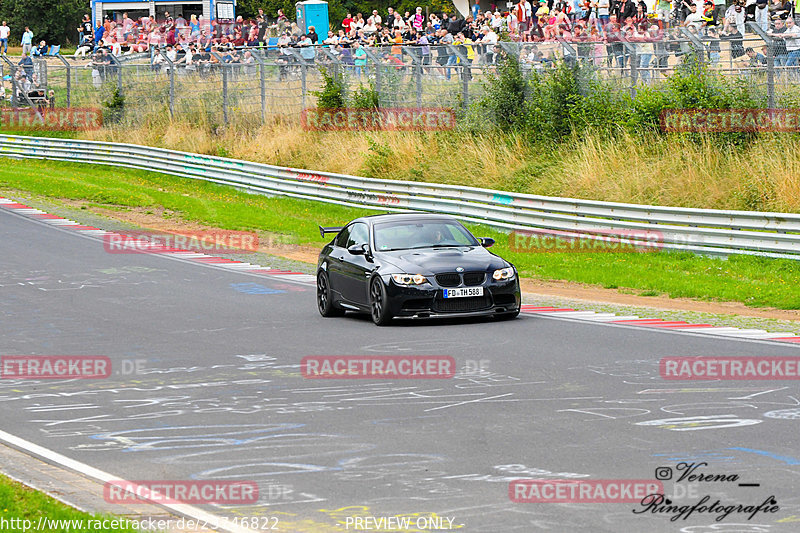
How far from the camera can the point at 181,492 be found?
7312 millimetres

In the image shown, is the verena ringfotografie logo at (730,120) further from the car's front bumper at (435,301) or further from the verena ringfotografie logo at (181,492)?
the verena ringfotografie logo at (181,492)

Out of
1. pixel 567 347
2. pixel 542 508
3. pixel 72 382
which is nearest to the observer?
pixel 542 508

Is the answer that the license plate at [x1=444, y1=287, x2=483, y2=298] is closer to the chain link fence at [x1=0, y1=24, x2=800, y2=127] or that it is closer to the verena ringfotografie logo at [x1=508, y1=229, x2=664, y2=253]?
the verena ringfotografie logo at [x1=508, y1=229, x2=664, y2=253]

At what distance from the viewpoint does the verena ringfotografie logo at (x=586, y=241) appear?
21.4 m

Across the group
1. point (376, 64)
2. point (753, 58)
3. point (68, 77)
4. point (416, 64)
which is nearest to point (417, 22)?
point (376, 64)

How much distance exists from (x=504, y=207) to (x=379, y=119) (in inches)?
348

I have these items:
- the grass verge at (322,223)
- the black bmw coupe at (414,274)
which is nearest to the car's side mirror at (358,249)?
the black bmw coupe at (414,274)

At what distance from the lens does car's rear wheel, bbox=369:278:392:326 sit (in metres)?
14.8

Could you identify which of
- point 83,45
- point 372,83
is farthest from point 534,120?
point 83,45

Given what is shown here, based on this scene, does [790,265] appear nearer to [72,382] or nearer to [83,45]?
[72,382]

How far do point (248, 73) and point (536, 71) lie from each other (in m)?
11.8

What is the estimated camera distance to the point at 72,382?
38.8 feet

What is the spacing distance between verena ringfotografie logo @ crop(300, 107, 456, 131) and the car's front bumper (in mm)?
15733

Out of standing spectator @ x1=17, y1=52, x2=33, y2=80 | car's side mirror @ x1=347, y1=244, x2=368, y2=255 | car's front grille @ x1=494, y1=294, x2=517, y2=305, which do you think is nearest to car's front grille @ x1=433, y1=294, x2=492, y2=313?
car's front grille @ x1=494, y1=294, x2=517, y2=305
